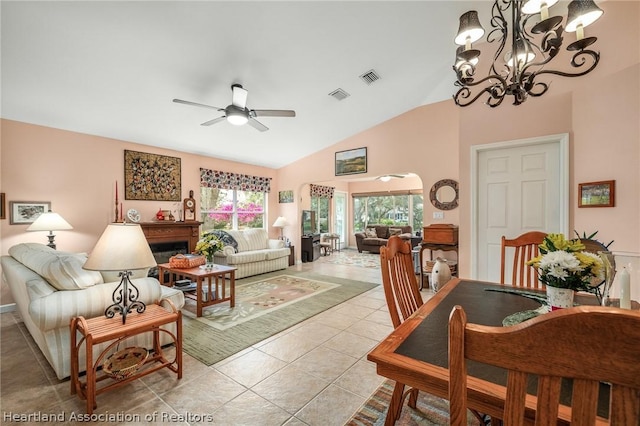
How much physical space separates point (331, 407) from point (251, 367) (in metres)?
0.79

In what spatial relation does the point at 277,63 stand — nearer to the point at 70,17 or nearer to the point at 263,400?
the point at 70,17

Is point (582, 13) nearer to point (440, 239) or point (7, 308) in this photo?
point (440, 239)

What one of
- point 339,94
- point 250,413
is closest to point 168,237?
point 339,94

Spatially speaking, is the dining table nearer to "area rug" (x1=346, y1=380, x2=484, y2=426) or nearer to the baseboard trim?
"area rug" (x1=346, y1=380, x2=484, y2=426)

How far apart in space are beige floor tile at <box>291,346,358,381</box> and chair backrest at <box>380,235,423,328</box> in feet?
2.95

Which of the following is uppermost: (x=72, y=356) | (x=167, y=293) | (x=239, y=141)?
(x=239, y=141)

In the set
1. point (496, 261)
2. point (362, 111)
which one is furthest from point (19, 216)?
point (496, 261)

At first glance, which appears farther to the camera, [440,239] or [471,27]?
[440,239]

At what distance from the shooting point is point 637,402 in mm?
460

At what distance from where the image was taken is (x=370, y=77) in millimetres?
3775

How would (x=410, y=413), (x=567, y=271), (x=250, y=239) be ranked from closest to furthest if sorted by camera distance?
(x=567, y=271) < (x=410, y=413) < (x=250, y=239)

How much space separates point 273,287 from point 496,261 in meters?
3.30

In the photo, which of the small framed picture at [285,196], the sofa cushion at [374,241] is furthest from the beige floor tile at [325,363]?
the sofa cushion at [374,241]

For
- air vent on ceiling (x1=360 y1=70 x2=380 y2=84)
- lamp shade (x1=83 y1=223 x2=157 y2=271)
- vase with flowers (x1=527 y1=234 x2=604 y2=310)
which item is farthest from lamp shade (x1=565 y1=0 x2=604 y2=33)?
lamp shade (x1=83 y1=223 x2=157 y2=271)
